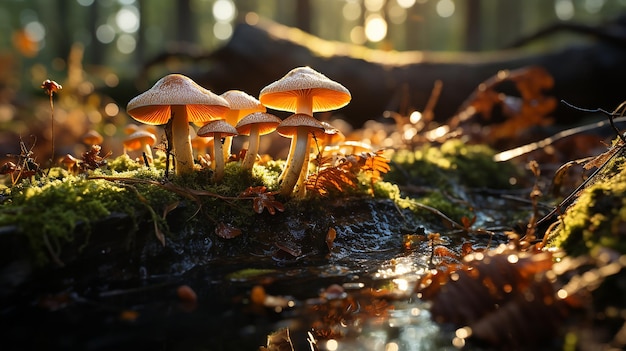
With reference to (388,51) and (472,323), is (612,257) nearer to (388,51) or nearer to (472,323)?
(472,323)

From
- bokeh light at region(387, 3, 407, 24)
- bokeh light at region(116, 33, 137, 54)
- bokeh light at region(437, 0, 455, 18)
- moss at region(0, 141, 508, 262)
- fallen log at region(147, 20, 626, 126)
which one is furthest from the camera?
bokeh light at region(116, 33, 137, 54)

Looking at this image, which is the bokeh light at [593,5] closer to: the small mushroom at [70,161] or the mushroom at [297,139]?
the mushroom at [297,139]

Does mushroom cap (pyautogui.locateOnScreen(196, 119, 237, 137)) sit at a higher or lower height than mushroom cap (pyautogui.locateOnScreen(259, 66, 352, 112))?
lower

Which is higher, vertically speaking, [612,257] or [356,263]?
[612,257]

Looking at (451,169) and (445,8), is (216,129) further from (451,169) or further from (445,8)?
(445,8)

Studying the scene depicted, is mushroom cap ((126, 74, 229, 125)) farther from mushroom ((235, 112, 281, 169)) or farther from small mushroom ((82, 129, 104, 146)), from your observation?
small mushroom ((82, 129, 104, 146))

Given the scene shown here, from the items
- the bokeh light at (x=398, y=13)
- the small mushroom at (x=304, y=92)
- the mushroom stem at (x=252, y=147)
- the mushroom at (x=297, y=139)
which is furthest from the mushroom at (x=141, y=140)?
the bokeh light at (x=398, y=13)

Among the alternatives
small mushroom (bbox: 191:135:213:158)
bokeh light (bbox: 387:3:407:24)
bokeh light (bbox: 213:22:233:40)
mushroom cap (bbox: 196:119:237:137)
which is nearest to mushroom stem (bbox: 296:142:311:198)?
mushroom cap (bbox: 196:119:237:137)

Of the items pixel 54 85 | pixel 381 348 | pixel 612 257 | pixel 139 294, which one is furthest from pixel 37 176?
pixel 612 257

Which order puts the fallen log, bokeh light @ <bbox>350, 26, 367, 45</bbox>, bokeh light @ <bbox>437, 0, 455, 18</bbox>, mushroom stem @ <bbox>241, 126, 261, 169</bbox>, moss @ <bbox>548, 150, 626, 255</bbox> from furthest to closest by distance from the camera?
bokeh light @ <bbox>437, 0, 455, 18</bbox>
bokeh light @ <bbox>350, 26, 367, 45</bbox>
the fallen log
mushroom stem @ <bbox>241, 126, 261, 169</bbox>
moss @ <bbox>548, 150, 626, 255</bbox>
